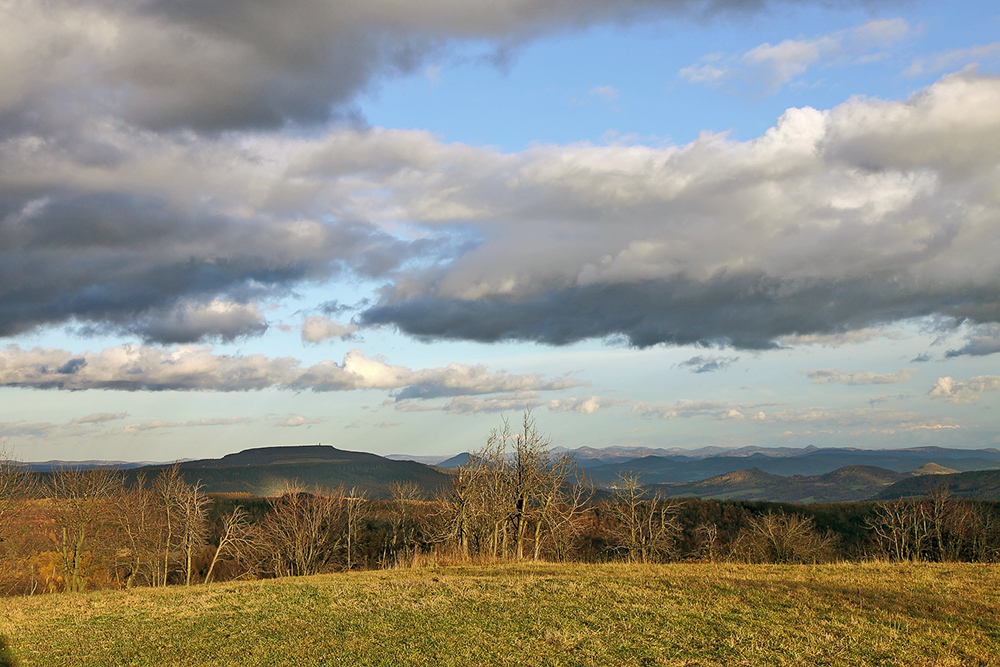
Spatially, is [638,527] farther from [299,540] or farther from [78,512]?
[78,512]

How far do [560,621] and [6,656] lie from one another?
44.5 feet

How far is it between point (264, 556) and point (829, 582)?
258 feet

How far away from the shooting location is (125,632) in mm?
18531

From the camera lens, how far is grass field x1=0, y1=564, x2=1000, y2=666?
13031 millimetres

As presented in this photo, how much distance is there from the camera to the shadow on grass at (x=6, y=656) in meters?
15.9

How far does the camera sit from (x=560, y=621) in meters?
15.6

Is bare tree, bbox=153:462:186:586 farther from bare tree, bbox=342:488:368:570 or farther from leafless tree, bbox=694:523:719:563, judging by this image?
leafless tree, bbox=694:523:719:563

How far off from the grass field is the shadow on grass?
0.52 ft

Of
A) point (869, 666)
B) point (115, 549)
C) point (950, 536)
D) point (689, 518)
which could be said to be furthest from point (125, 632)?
point (689, 518)

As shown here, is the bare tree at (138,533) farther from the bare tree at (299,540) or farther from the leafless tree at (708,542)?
the leafless tree at (708,542)

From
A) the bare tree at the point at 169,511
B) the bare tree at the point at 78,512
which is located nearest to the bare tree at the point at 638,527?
the bare tree at the point at 169,511

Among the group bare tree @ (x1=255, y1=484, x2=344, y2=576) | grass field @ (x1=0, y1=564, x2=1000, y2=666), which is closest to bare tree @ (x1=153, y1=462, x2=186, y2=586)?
bare tree @ (x1=255, y1=484, x2=344, y2=576)

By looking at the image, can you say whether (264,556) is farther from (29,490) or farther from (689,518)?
(689,518)

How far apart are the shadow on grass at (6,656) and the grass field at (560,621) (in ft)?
0.52
